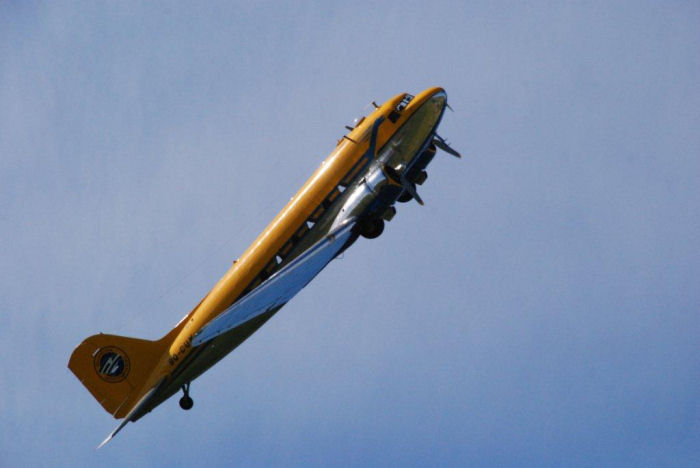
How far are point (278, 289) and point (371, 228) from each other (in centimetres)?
495

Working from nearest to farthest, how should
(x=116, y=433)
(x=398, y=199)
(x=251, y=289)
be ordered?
(x=116, y=433)
(x=251, y=289)
(x=398, y=199)

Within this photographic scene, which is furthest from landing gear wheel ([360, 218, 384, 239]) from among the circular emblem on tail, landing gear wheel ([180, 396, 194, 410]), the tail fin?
the circular emblem on tail

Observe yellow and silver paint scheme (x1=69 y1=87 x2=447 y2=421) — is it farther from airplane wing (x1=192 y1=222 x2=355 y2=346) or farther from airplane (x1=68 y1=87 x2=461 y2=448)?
airplane wing (x1=192 y1=222 x2=355 y2=346)

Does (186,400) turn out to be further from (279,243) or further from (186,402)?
(279,243)

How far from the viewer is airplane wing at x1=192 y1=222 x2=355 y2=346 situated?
3731cm

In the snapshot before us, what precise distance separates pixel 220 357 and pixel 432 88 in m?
14.3

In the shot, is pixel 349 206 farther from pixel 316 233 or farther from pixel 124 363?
pixel 124 363

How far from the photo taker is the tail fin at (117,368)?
133 feet

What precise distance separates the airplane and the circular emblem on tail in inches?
1.5

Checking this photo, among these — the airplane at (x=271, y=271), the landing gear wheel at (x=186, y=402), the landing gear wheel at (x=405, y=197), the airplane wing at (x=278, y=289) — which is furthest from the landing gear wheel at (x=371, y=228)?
the landing gear wheel at (x=186, y=402)

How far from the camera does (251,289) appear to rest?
39.8m

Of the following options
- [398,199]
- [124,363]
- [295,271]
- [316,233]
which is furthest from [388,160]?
[124,363]

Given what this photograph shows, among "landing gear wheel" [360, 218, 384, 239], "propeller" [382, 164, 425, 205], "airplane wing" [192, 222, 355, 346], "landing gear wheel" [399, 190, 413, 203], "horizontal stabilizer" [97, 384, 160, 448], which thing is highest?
"landing gear wheel" [399, 190, 413, 203]

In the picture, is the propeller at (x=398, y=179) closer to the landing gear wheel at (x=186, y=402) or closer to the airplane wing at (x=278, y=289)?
the airplane wing at (x=278, y=289)
